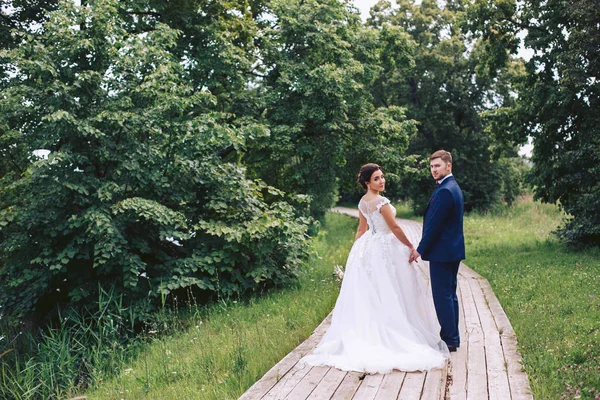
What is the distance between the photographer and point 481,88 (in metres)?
32.3

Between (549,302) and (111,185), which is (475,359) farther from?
(111,185)

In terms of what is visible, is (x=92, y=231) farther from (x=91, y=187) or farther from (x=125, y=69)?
(x=125, y=69)

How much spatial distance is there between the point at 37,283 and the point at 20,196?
5.23 ft

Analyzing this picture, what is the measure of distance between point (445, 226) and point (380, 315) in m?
1.14

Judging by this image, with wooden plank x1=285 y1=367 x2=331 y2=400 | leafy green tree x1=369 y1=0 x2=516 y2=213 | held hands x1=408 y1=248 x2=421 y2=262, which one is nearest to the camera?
wooden plank x1=285 y1=367 x2=331 y2=400

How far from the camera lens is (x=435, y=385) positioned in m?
4.57

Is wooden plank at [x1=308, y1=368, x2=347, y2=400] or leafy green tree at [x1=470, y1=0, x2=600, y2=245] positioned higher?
leafy green tree at [x1=470, y1=0, x2=600, y2=245]

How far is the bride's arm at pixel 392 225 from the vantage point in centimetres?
605

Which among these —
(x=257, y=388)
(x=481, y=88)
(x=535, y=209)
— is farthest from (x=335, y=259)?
(x=481, y=88)

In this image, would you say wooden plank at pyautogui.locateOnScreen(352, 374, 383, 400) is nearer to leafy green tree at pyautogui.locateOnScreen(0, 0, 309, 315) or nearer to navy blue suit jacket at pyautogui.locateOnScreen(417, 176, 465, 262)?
navy blue suit jacket at pyautogui.locateOnScreen(417, 176, 465, 262)

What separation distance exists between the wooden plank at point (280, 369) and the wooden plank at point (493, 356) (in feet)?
6.06

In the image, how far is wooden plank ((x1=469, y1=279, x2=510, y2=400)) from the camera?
444 centimetres

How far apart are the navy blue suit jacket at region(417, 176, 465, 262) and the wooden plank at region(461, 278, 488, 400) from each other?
3.30 feet

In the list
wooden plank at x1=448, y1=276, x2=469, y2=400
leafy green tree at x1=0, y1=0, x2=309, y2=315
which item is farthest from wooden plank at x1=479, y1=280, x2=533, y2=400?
leafy green tree at x1=0, y1=0, x2=309, y2=315
